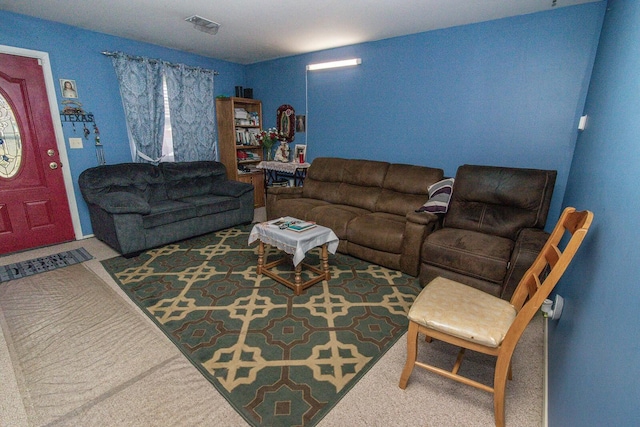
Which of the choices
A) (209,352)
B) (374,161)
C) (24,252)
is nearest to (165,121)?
(24,252)

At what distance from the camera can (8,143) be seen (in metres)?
3.21

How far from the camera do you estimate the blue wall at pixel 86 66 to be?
319cm

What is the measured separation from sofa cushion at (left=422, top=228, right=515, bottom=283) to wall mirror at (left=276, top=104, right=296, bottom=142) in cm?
315

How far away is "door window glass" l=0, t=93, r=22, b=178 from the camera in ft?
10.4

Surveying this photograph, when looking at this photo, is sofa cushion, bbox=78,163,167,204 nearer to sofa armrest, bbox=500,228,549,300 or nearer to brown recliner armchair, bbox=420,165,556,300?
brown recliner armchair, bbox=420,165,556,300

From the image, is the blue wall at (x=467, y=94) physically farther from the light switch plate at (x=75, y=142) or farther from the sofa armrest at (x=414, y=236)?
the light switch plate at (x=75, y=142)

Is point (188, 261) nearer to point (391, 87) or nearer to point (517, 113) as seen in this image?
point (391, 87)

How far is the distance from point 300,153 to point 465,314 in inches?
151

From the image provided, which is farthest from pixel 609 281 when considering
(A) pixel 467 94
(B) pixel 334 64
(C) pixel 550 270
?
(B) pixel 334 64

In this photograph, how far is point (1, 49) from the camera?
304 cm

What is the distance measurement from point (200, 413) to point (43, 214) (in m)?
3.48

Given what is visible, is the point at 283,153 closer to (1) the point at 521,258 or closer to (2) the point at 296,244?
(2) the point at 296,244

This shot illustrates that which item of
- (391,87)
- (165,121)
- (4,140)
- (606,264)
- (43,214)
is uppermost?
(391,87)

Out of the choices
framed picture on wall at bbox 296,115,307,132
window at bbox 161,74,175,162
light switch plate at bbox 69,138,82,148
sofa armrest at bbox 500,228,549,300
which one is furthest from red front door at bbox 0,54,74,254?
sofa armrest at bbox 500,228,549,300
